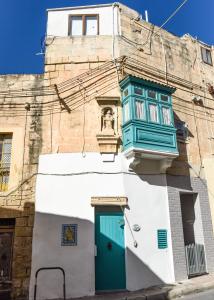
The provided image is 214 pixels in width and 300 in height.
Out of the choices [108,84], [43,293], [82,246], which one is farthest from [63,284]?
[108,84]

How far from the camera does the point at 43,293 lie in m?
7.91

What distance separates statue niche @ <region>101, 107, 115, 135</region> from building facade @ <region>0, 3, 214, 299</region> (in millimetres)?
34

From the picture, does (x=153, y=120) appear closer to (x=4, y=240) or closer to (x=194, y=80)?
(x=194, y=80)

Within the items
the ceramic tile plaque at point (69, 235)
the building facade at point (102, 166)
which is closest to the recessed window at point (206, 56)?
the building facade at point (102, 166)

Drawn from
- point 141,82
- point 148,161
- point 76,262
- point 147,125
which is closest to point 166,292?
point 76,262

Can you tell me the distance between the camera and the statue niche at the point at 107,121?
9.74 m

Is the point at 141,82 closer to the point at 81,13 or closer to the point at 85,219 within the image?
the point at 81,13

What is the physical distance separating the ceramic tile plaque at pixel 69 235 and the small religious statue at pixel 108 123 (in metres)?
3.23

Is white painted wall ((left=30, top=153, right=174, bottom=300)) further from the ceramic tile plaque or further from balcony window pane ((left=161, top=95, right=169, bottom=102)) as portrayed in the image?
balcony window pane ((left=161, top=95, right=169, bottom=102))

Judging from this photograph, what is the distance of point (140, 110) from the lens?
960cm

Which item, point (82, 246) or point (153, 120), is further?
point (153, 120)

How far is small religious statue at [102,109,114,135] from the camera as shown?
977 centimetres

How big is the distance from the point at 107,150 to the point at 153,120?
1864 mm

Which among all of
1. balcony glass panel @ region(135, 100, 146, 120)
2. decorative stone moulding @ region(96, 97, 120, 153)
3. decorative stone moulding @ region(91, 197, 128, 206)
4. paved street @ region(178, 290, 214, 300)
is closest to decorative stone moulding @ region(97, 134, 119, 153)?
decorative stone moulding @ region(96, 97, 120, 153)
